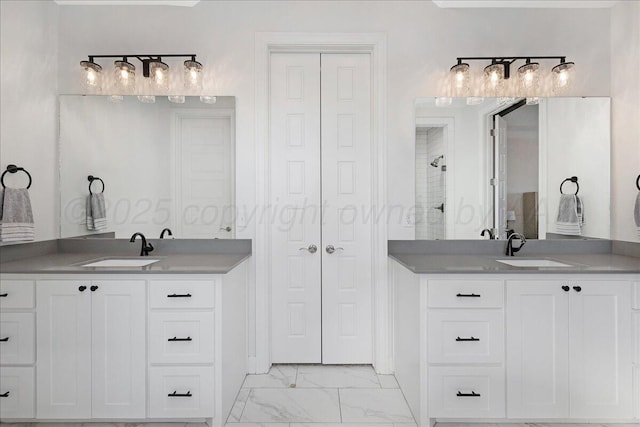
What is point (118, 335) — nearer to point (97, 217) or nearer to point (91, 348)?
point (91, 348)

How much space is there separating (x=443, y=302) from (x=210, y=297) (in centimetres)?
118

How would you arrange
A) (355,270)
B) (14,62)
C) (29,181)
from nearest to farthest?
(14,62), (29,181), (355,270)

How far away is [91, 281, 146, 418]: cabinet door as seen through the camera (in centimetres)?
190

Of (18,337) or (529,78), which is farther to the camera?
(529,78)

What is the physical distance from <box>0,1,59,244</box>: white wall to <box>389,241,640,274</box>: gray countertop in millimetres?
2288

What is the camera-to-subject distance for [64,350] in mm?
1903

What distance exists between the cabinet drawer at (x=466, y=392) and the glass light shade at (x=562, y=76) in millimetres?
1890

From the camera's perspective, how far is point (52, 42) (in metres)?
2.48

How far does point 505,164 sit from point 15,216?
299cm

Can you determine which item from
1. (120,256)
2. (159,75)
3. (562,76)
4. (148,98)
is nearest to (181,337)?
(120,256)

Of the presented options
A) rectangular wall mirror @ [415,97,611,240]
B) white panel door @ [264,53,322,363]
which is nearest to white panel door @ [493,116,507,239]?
rectangular wall mirror @ [415,97,611,240]

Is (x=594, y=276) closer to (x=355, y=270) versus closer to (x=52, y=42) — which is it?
(x=355, y=270)

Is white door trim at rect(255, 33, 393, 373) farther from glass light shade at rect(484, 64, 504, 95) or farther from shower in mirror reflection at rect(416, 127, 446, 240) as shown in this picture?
glass light shade at rect(484, 64, 504, 95)

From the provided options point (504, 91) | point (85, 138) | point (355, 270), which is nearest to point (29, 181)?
point (85, 138)
